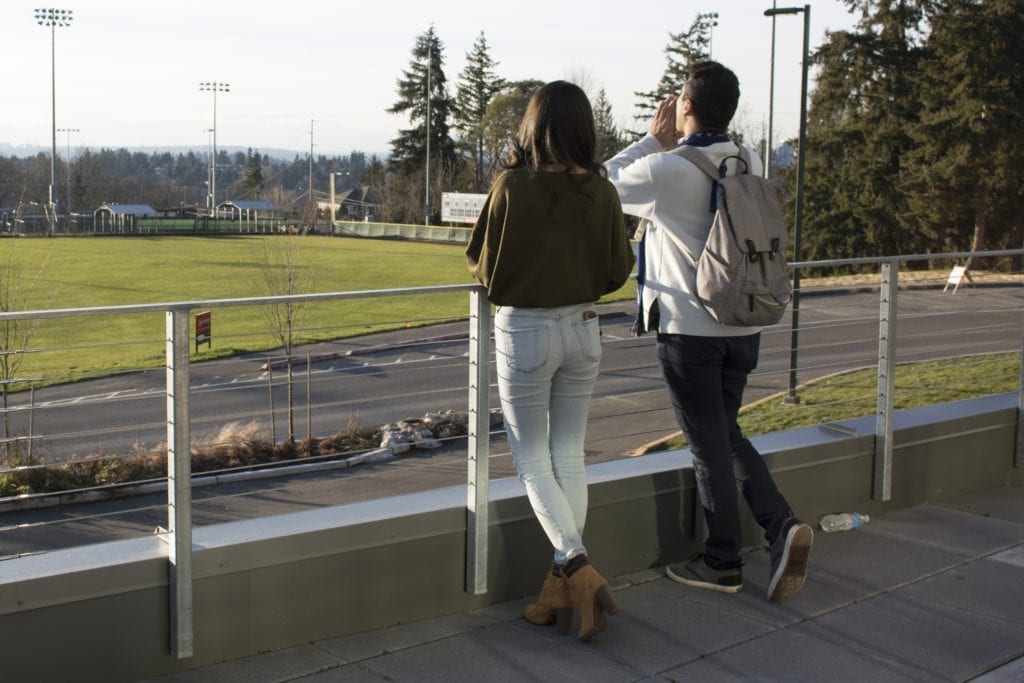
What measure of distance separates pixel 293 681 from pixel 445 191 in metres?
88.5

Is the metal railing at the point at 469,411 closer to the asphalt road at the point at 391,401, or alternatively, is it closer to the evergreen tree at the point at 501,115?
the asphalt road at the point at 391,401

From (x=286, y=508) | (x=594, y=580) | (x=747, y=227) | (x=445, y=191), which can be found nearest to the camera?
(x=594, y=580)

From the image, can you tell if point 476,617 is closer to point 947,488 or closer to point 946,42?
point 947,488

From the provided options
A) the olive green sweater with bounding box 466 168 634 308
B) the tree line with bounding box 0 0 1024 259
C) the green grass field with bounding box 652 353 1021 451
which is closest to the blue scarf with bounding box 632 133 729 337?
the olive green sweater with bounding box 466 168 634 308

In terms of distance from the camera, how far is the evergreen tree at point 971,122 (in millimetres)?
41844

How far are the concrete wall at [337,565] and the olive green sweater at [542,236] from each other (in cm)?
92

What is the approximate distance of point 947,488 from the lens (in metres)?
6.06

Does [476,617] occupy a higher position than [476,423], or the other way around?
[476,423]

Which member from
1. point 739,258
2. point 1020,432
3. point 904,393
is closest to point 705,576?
point 739,258

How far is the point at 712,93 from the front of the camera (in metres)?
4.11

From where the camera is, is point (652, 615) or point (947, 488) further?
point (947, 488)

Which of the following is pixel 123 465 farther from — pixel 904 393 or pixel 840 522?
pixel 840 522

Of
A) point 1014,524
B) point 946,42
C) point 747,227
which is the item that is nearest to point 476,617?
point 747,227

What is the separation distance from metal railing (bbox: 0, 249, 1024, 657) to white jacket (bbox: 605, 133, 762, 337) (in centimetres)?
67
